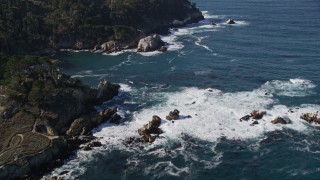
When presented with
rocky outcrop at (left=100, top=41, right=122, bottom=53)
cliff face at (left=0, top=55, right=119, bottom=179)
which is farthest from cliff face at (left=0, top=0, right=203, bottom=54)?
cliff face at (left=0, top=55, right=119, bottom=179)

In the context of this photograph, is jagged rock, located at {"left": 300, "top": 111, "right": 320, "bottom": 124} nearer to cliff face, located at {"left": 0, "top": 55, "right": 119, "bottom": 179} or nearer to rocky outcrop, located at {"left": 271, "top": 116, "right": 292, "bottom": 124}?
rocky outcrop, located at {"left": 271, "top": 116, "right": 292, "bottom": 124}

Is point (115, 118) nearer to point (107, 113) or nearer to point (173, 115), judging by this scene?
point (107, 113)

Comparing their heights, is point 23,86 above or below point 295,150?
above

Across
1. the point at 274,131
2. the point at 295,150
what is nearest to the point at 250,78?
the point at 274,131

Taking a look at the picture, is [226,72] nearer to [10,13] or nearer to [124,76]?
[124,76]

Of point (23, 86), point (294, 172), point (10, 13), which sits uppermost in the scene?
point (10, 13)

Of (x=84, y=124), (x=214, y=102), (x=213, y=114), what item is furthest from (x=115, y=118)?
(x=214, y=102)

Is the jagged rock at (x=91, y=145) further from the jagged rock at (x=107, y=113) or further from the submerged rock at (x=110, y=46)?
the submerged rock at (x=110, y=46)
